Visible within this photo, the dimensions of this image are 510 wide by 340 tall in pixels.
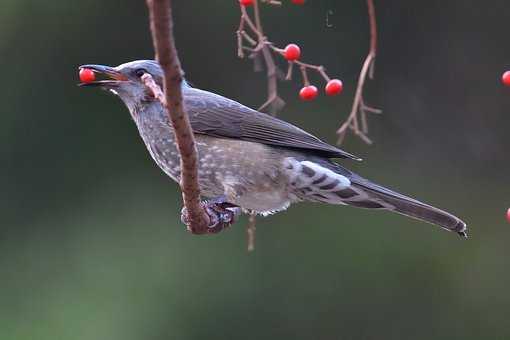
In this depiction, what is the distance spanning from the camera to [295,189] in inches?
202

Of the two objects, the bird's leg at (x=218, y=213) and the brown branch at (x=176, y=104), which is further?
the bird's leg at (x=218, y=213)

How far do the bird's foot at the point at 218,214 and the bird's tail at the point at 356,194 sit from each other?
0.32 metres

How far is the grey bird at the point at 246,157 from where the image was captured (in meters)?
5.01

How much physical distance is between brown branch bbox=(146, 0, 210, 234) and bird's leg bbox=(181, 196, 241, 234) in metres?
0.05

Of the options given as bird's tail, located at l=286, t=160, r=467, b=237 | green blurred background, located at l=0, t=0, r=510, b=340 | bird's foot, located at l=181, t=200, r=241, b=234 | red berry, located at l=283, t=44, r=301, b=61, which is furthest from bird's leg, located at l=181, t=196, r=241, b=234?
green blurred background, located at l=0, t=0, r=510, b=340

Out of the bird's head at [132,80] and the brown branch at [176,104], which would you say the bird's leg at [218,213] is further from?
the bird's head at [132,80]

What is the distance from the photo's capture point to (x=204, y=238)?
27.5 feet

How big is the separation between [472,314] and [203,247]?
2.14m

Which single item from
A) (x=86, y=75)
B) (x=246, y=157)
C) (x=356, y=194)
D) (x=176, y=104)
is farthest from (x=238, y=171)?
(x=176, y=104)

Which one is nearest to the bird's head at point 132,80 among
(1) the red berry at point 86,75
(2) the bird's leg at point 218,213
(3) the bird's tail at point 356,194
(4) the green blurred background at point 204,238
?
(1) the red berry at point 86,75

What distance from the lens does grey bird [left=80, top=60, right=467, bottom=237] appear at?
5008mm

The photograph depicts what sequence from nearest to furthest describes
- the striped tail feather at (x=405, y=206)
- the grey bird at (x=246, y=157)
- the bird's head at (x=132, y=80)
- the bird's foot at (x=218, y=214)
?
the striped tail feather at (x=405, y=206), the bird's foot at (x=218, y=214), the grey bird at (x=246, y=157), the bird's head at (x=132, y=80)

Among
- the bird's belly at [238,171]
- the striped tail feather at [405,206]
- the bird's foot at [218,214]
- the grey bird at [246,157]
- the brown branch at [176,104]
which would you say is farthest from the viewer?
the bird's belly at [238,171]

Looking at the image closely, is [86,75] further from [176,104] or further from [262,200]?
[176,104]
